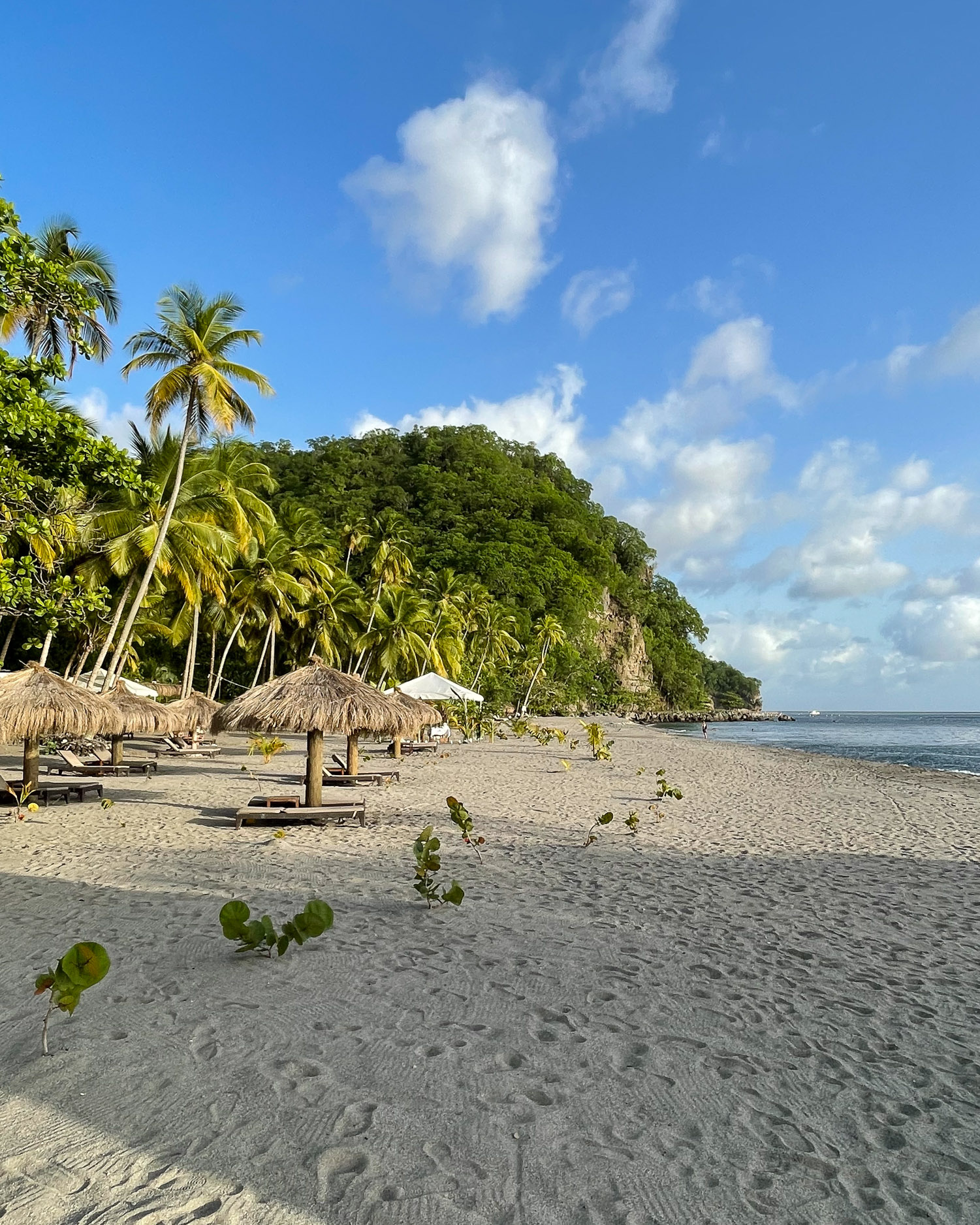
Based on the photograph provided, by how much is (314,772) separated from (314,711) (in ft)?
2.62

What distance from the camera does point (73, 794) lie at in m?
11.2

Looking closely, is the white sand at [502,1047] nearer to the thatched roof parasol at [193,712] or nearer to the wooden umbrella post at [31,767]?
the wooden umbrella post at [31,767]

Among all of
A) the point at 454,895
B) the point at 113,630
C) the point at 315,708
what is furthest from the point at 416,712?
the point at 113,630

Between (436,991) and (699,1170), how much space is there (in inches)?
72.6

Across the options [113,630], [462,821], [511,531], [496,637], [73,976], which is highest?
[511,531]

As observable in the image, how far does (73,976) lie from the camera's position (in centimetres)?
333

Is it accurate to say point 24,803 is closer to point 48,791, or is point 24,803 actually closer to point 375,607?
point 48,791

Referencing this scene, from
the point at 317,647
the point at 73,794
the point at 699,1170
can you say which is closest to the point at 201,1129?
the point at 699,1170

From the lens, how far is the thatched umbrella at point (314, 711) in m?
9.32

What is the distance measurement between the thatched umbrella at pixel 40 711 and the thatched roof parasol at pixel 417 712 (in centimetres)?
419

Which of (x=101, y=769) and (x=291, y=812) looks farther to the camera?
(x=101, y=769)

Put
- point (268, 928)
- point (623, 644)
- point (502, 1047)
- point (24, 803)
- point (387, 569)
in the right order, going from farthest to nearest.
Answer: point (623, 644)
point (387, 569)
point (24, 803)
point (268, 928)
point (502, 1047)

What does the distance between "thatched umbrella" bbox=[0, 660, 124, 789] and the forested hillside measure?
101ft

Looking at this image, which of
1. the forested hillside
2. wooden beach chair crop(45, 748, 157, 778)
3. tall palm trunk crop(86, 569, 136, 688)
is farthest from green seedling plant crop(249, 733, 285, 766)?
the forested hillside
